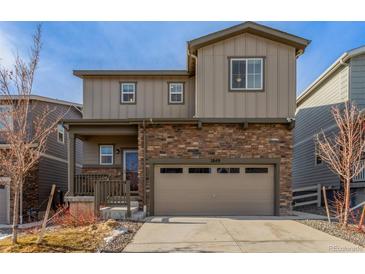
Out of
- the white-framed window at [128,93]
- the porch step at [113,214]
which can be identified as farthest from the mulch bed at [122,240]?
the white-framed window at [128,93]

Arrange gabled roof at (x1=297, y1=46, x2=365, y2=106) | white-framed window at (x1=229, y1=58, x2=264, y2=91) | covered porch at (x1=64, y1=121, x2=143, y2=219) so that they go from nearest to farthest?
covered porch at (x1=64, y1=121, x2=143, y2=219) → white-framed window at (x1=229, y1=58, x2=264, y2=91) → gabled roof at (x1=297, y1=46, x2=365, y2=106)

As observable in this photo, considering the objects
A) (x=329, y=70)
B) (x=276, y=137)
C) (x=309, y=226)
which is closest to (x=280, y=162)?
(x=276, y=137)

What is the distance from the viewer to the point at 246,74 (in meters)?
12.1

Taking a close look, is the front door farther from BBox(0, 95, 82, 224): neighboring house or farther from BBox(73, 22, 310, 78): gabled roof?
BBox(73, 22, 310, 78): gabled roof

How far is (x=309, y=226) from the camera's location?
9211mm

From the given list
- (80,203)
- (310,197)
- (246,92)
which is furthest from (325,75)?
(80,203)

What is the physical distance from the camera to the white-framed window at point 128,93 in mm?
14297

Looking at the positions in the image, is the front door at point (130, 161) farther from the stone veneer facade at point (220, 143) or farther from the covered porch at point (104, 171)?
the stone veneer facade at point (220, 143)

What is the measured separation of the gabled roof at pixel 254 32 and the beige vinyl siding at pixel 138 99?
2.54 meters

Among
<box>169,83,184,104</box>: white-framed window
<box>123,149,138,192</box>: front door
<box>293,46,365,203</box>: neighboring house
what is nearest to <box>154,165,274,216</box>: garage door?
<box>123,149,138,192</box>: front door

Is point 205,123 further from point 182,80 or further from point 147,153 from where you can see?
point 182,80

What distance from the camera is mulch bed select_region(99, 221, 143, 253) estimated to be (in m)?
6.53

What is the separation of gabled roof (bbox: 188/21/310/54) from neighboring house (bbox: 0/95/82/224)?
242 inches

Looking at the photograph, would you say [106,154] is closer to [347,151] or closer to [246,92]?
[246,92]
